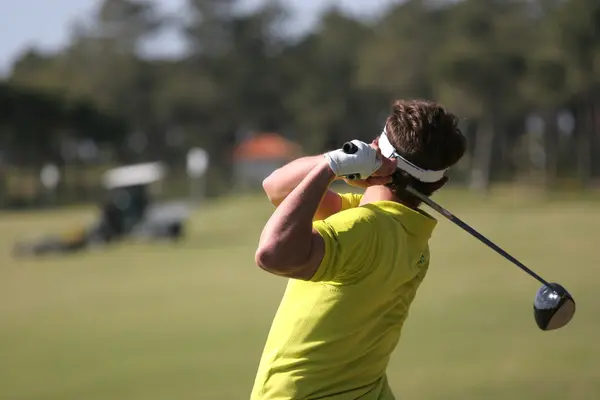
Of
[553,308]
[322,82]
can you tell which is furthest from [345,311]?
[322,82]

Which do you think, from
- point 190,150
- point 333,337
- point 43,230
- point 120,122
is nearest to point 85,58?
point 190,150

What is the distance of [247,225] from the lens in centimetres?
2992

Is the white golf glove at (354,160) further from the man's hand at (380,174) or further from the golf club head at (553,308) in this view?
the golf club head at (553,308)

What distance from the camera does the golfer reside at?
259cm

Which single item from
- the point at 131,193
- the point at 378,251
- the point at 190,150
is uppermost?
the point at 378,251

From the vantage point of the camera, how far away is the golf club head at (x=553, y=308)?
3.02m

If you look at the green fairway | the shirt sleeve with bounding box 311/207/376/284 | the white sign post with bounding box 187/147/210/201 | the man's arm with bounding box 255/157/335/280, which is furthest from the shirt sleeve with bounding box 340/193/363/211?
the white sign post with bounding box 187/147/210/201

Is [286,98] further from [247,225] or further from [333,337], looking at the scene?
[333,337]

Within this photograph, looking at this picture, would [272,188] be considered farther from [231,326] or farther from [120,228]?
[120,228]

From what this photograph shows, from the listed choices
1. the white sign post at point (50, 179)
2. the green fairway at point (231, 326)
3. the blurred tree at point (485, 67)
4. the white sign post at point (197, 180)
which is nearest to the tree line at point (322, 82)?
the blurred tree at point (485, 67)

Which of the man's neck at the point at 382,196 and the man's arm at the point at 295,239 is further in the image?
the man's neck at the point at 382,196

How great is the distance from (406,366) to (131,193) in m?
19.8

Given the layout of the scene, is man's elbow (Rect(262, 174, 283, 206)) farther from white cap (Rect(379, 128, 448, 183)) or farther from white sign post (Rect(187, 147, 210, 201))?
white sign post (Rect(187, 147, 210, 201))

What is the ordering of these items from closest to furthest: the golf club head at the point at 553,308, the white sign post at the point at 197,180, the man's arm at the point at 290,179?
the man's arm at the point at 290,179 → the golf club head at the point at 553,308 → the white sign post at the point at 197,180
